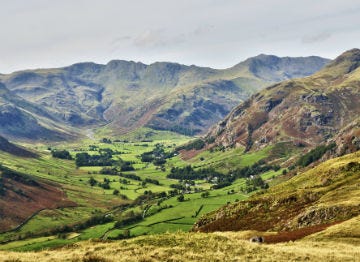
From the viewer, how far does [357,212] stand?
3415 inches

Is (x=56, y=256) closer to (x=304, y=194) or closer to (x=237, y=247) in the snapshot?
(x=237, y=247)

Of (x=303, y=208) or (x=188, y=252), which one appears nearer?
(x=188, y=252)

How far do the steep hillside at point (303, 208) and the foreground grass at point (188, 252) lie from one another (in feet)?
97.9

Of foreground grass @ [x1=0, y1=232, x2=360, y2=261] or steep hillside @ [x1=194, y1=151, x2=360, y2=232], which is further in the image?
steep hillside @ [x1=194, y1=151, x2=360, y2=232]

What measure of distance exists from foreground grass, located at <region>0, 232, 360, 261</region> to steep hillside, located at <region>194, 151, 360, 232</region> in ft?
97.9

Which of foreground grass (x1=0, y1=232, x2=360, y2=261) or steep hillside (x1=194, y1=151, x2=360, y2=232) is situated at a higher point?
foreground grass (x1=0, y1=232, x2=360, y2=261)

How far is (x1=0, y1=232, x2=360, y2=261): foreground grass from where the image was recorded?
161ft

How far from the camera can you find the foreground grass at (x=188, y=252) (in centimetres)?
4894

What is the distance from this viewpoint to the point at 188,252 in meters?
52.8

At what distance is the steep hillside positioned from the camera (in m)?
93.2

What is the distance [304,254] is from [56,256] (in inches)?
1233

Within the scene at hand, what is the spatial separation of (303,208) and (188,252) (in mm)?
62631

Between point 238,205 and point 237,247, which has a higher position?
point 237,247

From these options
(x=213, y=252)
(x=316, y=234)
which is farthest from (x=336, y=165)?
(x=213, y=252)
